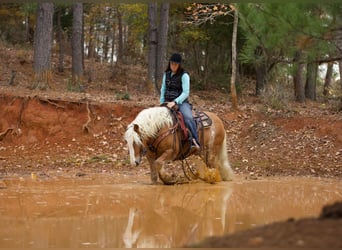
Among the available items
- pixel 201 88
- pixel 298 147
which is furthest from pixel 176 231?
pixel 201 88

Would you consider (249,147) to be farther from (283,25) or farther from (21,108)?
(21,108)

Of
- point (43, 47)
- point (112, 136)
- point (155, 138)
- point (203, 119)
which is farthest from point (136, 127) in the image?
point (43, 47)

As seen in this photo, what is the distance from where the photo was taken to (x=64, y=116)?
51.2 ft

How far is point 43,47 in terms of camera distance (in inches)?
712

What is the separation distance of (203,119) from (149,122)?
1.50 metres

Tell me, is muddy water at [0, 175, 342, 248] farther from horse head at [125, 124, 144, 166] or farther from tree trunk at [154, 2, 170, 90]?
tree trunk at [154, 2, 170, 90]

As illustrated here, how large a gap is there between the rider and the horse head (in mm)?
960

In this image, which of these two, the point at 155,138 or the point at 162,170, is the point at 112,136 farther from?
the point at 162,170

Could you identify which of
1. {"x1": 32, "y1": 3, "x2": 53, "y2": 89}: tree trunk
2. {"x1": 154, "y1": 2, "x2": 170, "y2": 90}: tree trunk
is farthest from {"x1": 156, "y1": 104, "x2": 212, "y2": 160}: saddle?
{"x1": 154, "y1": 2, "x2": 170, "y2": 90}: tree trunk

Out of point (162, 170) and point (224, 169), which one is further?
point (224, 169)

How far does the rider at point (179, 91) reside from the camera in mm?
10289

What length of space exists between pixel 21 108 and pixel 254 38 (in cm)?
721

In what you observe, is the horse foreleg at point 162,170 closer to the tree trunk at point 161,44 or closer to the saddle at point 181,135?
the saddle at point 181,135

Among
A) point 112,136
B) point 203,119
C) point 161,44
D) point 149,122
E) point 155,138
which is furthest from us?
point 161,44
